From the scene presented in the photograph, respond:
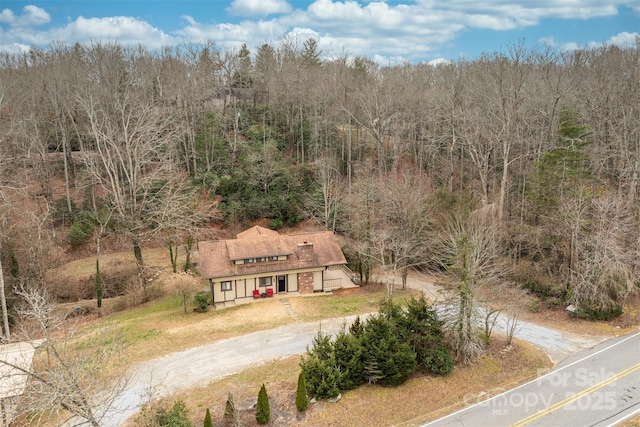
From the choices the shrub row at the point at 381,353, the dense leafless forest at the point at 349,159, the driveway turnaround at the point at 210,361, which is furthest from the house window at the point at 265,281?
the shrub row at the point at 381,353

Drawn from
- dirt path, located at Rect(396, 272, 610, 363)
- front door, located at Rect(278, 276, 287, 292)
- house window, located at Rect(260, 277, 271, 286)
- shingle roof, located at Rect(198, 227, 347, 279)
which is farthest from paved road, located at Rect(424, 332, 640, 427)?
house window, located at Rect(260, 277, 271, 286)

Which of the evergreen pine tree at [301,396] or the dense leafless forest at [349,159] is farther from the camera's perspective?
the dense leafless forest at [349,159]

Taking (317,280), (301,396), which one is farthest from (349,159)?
(301,396)

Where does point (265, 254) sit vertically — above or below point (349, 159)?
below

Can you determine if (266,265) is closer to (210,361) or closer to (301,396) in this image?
(210,361)

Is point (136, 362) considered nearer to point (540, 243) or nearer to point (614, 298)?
point (540, 243)

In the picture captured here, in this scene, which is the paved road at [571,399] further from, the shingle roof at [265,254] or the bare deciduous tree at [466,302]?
the shingle roof at [265,254]

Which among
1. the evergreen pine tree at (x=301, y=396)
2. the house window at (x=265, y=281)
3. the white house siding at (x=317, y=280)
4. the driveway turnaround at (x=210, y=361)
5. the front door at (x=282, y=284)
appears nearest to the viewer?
the evergreen pine tree at (x=301, y=396)
